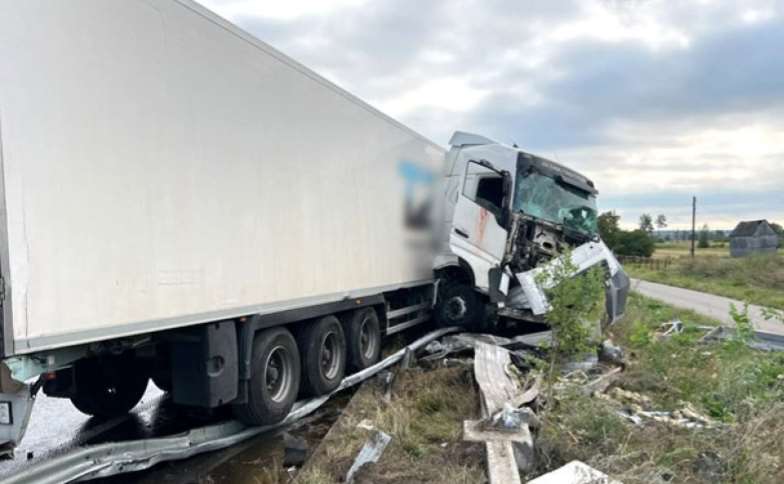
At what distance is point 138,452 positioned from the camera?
444cm

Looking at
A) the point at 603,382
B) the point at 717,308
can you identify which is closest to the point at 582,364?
the point at 603,382

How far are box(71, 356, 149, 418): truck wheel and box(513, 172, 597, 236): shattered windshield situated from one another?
20.0 feet

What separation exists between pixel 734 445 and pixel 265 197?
4257 mm

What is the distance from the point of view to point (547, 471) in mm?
4445

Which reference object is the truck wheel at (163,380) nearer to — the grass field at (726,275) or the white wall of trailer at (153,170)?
the white wall of trailer at (153,170)

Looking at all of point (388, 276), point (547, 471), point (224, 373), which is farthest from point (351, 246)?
point (547, 471)

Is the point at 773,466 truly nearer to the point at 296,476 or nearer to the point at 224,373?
the point at 296,476

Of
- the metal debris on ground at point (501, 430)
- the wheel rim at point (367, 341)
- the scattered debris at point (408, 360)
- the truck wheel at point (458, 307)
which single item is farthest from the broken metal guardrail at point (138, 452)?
the truck wheel at point (458, 307)

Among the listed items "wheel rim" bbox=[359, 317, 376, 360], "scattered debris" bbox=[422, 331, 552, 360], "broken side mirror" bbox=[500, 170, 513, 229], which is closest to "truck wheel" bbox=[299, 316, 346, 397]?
"wheel rim" bbox=[359, 317, 376, 360]

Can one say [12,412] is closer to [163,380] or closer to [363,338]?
[163,380]

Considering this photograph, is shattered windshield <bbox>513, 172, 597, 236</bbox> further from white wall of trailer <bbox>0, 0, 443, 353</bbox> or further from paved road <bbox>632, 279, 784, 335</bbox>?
paved road <bbox>632, 279, 784, 335</bbox>

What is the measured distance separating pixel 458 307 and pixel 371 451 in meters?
5.99

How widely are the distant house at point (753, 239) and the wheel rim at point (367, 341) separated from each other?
162ft

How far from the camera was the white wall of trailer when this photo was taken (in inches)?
134
